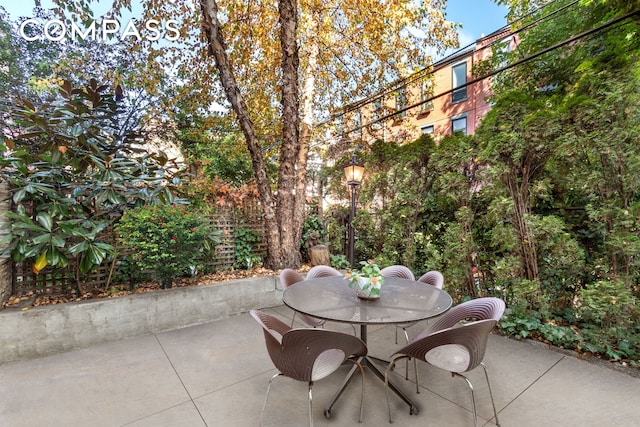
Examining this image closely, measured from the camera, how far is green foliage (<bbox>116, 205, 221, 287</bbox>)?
3170 mm

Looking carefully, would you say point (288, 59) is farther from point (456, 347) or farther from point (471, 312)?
point (456, 347)

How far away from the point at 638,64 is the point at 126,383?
5.04 metres

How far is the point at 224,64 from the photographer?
4.16 meters

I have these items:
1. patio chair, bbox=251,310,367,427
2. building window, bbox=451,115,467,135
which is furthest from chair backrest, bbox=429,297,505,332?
building window, bbox=451,115,467,135

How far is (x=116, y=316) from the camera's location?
305 cm

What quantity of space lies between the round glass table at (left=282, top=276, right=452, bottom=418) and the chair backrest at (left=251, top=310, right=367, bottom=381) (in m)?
0.14

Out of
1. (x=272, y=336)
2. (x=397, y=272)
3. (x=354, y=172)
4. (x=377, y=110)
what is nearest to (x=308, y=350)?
(x=272, y=336)

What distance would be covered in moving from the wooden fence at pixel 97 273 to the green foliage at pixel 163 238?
0.75 ft

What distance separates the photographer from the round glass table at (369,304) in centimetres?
175

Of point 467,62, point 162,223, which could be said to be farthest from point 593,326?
point 467,62

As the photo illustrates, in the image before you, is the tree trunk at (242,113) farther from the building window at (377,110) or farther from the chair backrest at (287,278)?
the building window at (377,110)

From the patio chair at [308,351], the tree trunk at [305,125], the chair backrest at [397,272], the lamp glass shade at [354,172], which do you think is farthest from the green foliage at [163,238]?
the lamp glass shade at [354,172]

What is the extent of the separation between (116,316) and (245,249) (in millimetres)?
1905

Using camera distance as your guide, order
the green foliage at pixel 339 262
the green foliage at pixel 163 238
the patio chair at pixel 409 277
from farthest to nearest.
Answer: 1. the green foliage at pixel 339 262
2. the green foliage at pixel 163 238
3. the patio chair at pixel 409 277
